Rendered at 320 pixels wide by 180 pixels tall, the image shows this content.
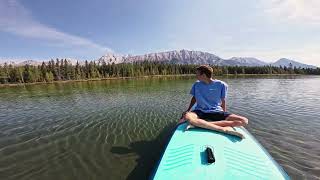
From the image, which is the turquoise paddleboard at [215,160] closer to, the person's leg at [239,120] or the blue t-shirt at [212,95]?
the person's leg at [239,120]

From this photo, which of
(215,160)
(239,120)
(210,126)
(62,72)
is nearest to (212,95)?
(239,120)

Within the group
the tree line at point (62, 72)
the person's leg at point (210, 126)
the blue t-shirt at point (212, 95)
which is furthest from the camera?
the tree line at point (62, 72)

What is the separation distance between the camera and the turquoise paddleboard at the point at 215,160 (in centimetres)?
530

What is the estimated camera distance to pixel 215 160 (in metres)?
5.83

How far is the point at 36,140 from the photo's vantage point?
43.6 feet

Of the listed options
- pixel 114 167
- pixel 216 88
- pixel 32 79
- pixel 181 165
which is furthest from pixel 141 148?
pixel 32 79

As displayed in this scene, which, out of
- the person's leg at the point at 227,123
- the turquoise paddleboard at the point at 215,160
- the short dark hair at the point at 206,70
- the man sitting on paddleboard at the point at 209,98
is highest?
the short dark hair at the point at 206,70

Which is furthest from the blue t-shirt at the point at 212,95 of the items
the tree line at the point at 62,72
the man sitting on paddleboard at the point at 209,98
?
the tree line at the point at 62,72

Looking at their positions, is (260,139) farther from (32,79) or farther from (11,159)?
(32,79)

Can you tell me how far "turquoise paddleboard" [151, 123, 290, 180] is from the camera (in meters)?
5.30

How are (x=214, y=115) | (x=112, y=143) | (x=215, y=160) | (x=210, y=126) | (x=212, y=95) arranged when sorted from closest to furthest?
(x=215, y=160) → (x=210, y=126) → (x=214, y=115) → (x=212, y=95) → (x=112, y=143)

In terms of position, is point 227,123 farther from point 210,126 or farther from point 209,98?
point 209,98

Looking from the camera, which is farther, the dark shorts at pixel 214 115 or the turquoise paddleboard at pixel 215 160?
the dark shorts at pixel 214 115

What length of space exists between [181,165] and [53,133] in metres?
11.5
